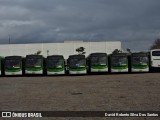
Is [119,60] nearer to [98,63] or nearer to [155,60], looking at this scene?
[98,63]

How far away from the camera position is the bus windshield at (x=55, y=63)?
4253 centimetres

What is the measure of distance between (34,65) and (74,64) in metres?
4.19

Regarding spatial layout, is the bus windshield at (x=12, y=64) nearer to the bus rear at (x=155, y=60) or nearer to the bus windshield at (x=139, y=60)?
the bus windshield at (x=139, y=60)

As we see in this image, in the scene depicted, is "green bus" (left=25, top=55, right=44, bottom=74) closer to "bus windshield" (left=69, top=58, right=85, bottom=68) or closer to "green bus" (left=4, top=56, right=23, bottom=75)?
"green bus" (left=4, top=56, right=23, bottom=75)

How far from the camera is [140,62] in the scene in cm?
4362

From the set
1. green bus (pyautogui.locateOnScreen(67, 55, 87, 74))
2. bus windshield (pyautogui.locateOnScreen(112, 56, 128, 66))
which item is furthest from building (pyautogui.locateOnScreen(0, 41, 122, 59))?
green bus (pyautogui.locateOnScreen(67, 55, 87, 74))

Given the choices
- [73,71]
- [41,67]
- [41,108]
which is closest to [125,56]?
[73,71]

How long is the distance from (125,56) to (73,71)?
5.92 meters

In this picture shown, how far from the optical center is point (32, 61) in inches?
1683

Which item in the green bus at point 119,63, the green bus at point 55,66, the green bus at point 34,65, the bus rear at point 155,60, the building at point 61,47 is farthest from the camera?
the building at point 61,47

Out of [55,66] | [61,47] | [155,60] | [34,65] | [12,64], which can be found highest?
[61,47]

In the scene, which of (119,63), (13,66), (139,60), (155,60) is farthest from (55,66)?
(155,60)

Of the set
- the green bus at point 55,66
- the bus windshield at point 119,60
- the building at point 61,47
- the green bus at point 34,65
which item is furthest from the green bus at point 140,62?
the building at point 61,47

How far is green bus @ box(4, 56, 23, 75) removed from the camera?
4219cm
